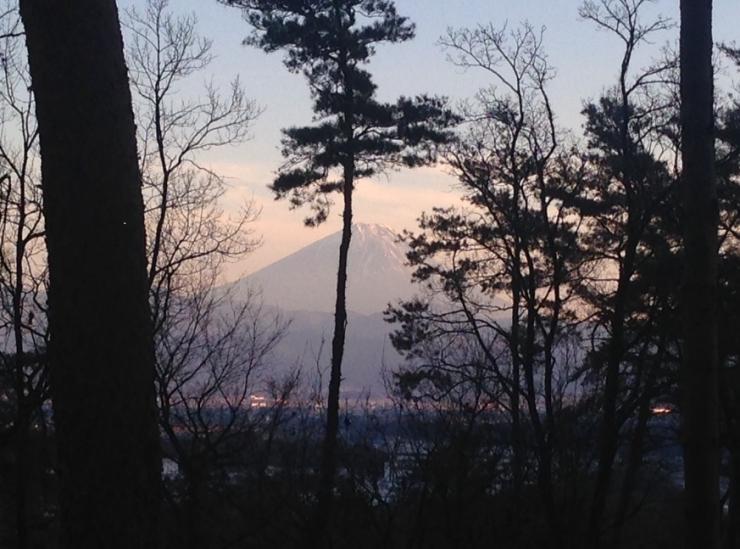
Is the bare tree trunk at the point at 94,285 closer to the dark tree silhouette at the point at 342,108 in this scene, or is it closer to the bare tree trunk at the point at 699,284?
the bare tree trunk at the point at 699,284

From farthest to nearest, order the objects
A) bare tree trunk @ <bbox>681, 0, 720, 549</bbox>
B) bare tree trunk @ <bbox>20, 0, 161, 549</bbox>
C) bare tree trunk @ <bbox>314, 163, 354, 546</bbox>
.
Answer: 1. bare tree trunk @ <bbox>314, 163, 354, 546</bbox>
2. bare tree trunk @ <bbox>681, 0, 720, 549</bbox>
3. bare tree trunk @ <bbox>20, 0, 161, 549</bbox>

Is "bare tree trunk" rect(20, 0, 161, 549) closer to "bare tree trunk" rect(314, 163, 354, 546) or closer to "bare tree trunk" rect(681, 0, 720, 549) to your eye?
"bare tree trunk" rect(681, 0, 720, 549)

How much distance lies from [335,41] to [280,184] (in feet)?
10.3

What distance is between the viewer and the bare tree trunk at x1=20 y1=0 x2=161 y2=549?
365cm

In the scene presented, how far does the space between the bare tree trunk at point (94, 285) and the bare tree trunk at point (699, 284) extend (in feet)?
12.7

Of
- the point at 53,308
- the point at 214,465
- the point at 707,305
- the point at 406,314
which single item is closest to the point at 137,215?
the point at 53,308

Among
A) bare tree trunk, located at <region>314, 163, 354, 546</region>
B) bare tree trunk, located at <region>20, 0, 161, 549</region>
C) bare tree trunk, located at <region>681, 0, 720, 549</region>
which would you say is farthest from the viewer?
bare tree trunk, located at <region>314, 163, 354, 546</region>

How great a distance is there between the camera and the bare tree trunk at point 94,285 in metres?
3.65

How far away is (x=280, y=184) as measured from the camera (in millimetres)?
20625

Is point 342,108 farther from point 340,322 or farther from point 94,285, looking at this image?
point 94,285

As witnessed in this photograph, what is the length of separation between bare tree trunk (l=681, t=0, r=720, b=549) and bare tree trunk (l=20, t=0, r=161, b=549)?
3879 millimetres

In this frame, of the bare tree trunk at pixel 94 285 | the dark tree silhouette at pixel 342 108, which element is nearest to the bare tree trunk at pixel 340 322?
the dark tree silhouette at pixel 342 108

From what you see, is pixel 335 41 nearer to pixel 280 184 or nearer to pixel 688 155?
pixel 280 184

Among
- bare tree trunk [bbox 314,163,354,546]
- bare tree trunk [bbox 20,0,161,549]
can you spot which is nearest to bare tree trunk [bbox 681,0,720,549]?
bare tree trunk [bbox 20,0,161,549]
